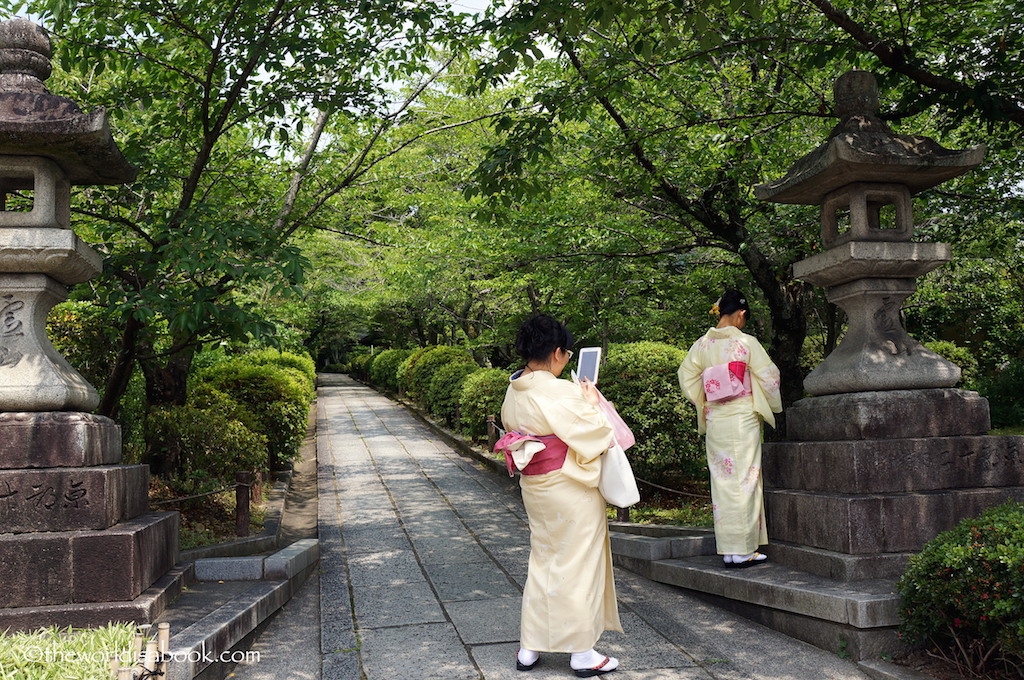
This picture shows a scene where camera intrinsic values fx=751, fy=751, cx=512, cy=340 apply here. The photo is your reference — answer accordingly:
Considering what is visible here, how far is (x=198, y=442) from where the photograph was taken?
839cm

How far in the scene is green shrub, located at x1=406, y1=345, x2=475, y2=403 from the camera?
20312mm

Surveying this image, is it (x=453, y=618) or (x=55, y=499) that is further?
(x=453, y=618)

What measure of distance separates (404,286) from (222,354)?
182 inches

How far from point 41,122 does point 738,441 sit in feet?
17.1

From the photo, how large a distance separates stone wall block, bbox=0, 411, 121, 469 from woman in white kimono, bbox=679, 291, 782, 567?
4.38 metres

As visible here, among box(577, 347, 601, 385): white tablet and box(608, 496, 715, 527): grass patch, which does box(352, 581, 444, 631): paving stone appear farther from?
box(608, 496, 715, 527): grass patch

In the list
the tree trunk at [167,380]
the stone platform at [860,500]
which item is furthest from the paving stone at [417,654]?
the tree trunk at [167,380]

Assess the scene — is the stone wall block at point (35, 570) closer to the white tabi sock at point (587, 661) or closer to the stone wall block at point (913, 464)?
the white tabi sock at point (587, 661)

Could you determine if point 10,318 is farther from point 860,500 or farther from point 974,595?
point 974,595

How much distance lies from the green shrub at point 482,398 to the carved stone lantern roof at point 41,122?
8.51 metres

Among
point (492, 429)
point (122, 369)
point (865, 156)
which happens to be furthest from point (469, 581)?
point (492, 429)

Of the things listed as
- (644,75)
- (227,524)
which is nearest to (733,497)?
(644,75)

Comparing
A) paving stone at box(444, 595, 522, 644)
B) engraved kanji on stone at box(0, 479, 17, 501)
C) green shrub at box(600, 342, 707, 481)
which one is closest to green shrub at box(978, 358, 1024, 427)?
green shrub at box(600, 342, 707, 481)

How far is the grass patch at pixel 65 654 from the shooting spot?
121 inches
